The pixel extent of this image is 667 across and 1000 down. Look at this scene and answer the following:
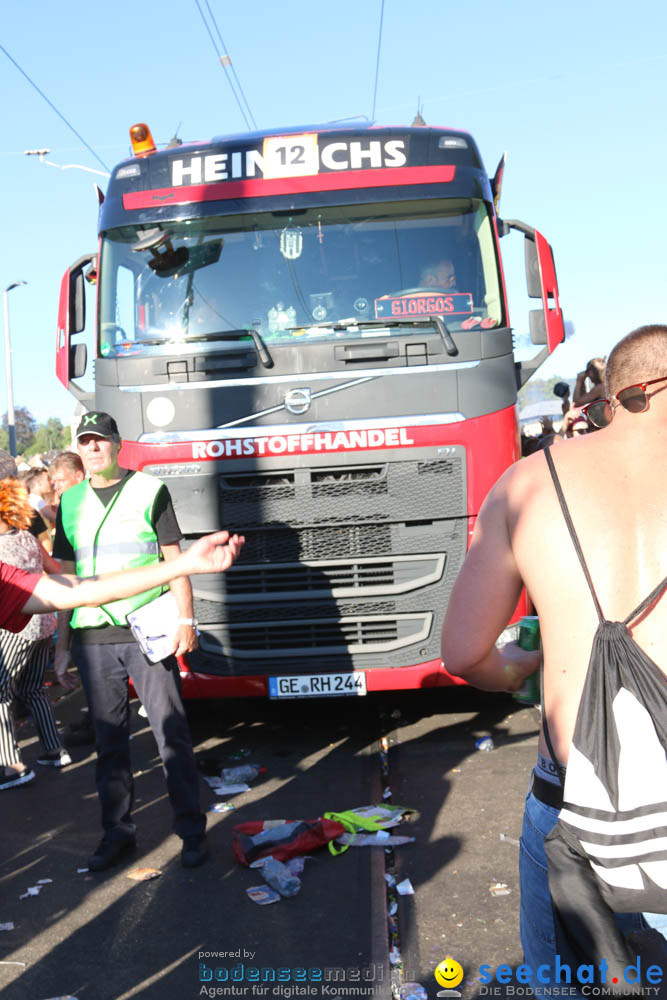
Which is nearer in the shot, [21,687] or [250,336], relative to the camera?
[250,336]

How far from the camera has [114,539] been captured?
15.8 feet

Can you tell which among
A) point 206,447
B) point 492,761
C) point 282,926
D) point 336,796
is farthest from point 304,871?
point 206,447

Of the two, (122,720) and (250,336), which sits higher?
(250,336)

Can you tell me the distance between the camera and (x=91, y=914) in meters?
4.30

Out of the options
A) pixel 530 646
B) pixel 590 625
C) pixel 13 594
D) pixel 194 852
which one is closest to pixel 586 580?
pixel 590 625

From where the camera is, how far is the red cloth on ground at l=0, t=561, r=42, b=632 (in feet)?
10.2

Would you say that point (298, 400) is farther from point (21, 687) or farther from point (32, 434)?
point (32, 434)

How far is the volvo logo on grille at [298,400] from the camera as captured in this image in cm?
595

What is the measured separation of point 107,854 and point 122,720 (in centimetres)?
64

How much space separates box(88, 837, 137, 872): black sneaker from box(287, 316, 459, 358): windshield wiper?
3141 mm

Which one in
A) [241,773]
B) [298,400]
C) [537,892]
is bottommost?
[241,773]

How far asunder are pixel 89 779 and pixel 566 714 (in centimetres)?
494

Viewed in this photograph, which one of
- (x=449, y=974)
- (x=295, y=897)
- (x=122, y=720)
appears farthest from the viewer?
(x=122, y=720)

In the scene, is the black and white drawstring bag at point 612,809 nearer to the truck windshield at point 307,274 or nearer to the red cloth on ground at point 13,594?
the red cloth on ground at point 13,594
